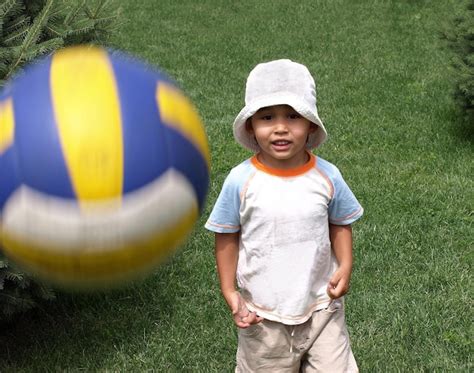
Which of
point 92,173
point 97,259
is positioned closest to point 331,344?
point 97,259

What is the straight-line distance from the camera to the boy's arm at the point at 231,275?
3.06m

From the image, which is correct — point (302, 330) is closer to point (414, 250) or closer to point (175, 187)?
point (175, 187)

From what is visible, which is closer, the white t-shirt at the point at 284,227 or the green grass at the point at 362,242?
the white t-shirt at the point at 284,227

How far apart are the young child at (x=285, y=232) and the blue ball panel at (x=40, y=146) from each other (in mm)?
1035

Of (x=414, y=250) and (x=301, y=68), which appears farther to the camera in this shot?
(x=414, y=250)

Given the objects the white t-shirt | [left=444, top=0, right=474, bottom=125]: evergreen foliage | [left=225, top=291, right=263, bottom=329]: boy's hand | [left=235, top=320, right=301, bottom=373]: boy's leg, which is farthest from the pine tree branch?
[left=444, top=0, right=474, bottom=125]: evergreen foliage

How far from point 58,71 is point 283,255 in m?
1.20

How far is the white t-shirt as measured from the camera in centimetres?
299

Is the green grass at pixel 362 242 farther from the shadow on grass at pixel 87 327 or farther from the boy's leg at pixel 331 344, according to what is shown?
the boy's leg at pixel 331 344

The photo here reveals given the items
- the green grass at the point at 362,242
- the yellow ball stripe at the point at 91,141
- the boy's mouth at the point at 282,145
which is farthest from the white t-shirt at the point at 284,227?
the green grass at the point at 362,242

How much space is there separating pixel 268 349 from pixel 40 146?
58.4 inches

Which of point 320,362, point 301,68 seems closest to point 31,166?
point 301,68

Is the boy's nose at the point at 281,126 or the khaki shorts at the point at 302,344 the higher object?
the boy's nose at the point at 281,126

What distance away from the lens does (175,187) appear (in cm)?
217
